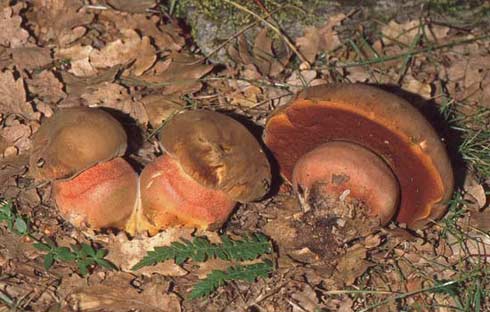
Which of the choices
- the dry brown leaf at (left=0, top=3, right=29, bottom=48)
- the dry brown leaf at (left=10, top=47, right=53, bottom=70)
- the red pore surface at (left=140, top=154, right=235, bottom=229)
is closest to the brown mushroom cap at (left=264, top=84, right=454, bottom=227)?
the red pore surface at (left=140, top=154, right=235, bottom=229)

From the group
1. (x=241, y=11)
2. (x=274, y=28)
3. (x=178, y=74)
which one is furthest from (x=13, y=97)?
(x=274, y=28)

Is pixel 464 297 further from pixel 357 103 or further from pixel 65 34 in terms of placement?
pixel 65 34

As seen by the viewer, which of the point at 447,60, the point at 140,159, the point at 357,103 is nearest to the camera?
the point at 357,103

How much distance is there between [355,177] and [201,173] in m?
0.73

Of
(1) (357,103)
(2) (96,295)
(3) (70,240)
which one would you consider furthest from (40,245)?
(1) (357,103)

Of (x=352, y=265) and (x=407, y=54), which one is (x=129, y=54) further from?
(x=352, y=265)

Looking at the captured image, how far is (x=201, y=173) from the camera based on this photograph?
2.98 meters

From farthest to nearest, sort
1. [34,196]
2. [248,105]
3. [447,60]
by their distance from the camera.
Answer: [447,60]
[248,105]
[34,196]

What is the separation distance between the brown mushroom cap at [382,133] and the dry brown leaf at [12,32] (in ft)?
6.14

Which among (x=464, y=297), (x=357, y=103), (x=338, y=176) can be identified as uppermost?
(x=357, y=103)

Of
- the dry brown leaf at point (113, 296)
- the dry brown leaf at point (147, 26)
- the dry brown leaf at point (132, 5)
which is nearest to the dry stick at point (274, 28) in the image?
the dry brown leaf at point (147, 26)

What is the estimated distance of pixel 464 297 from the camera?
3232mm

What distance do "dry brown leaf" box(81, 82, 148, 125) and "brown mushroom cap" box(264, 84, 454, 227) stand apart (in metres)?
0.96

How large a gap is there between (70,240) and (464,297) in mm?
1973
